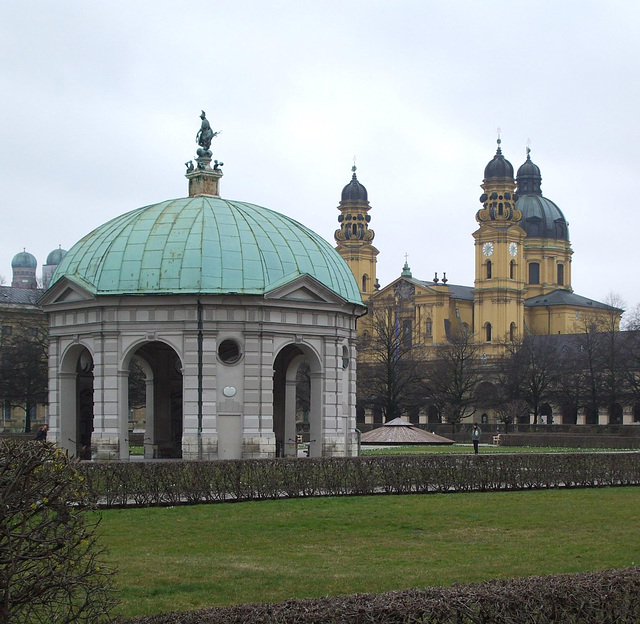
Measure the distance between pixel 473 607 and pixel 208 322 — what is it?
2674 centimetres

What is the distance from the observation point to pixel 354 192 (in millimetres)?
163375

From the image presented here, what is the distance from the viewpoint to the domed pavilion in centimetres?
3741

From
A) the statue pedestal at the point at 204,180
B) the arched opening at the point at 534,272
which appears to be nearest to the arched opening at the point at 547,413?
the arched opening at the point at 534,272

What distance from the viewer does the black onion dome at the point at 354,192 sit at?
162750mm

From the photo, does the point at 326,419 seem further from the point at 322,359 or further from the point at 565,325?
the point at 565,325

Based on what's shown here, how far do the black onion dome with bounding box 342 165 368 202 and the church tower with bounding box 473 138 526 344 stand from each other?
2179cm

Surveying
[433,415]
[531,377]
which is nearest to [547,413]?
[433,415]

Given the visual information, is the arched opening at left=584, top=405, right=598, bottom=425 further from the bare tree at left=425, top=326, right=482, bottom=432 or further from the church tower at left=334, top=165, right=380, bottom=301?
the church tower at left=334, top=165, right=380, bottom=301

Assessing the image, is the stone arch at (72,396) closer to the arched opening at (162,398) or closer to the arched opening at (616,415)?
the arched opening at (162,398)

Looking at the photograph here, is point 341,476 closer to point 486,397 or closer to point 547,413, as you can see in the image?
point 486,397

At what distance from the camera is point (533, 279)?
158 metres

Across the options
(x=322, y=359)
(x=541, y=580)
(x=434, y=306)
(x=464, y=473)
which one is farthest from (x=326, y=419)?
(x=434, y=306)

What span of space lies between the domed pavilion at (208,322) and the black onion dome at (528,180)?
418 ft

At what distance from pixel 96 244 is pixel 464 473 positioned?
16430 mm
